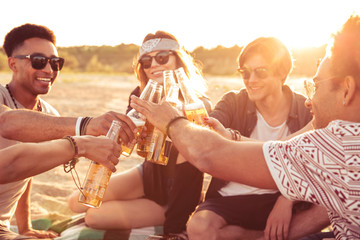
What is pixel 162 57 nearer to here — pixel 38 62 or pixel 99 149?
pixel 38 62

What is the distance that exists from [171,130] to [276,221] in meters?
1.48

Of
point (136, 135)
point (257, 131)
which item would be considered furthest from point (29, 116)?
point (257, 131)

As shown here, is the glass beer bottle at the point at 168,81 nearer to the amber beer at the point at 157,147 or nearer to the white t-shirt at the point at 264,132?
the amber beer at the point at 157,147

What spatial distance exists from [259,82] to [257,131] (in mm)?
484

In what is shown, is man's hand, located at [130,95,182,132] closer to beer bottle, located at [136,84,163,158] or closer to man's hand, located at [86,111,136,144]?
man's hand, located at [86,111,136,144]

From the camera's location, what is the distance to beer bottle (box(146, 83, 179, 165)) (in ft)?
9.53

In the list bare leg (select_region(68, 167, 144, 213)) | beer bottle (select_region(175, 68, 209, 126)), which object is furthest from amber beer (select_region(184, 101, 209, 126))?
bare leg (select_region(68, 167, 144, 213))

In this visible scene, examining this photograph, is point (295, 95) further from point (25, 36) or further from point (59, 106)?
point (59, 106)

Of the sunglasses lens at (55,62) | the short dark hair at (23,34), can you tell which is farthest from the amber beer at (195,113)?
the short dark hair at (23,34)

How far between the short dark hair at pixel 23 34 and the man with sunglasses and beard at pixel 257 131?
1920 mm

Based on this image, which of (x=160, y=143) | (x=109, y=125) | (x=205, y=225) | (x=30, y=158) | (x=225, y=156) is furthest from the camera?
(x=205, y=225)

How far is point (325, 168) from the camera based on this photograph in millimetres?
1881

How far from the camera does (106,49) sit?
5872 cm

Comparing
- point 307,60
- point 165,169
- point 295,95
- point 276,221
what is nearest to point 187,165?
point 165,169
